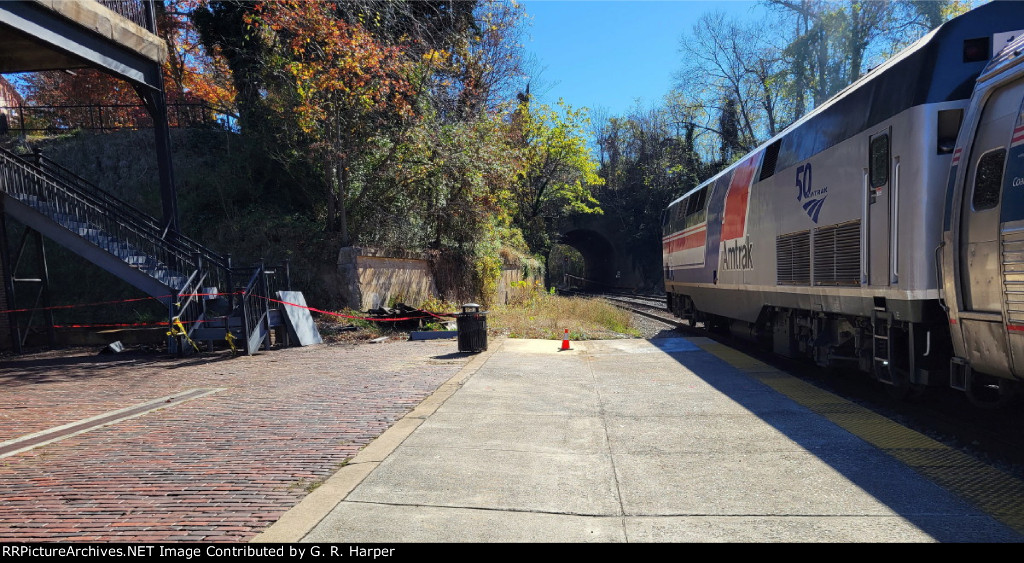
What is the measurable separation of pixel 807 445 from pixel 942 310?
1.79 metres

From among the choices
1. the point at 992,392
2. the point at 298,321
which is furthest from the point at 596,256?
the point at 992,392

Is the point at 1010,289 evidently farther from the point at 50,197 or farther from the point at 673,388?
the point at 50,197

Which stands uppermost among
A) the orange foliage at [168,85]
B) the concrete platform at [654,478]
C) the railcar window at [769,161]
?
the orange foliage at [168,85]

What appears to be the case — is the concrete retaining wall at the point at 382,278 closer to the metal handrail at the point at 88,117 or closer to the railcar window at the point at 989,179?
the metal handrail at the point at 88,117

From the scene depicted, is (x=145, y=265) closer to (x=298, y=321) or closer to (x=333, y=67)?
(x=298, y=321)

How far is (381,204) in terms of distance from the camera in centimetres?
1803

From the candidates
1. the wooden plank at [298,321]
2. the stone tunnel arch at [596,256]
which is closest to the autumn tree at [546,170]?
the stone tunnel arch at [596,256]

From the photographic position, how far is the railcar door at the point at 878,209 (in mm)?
5898

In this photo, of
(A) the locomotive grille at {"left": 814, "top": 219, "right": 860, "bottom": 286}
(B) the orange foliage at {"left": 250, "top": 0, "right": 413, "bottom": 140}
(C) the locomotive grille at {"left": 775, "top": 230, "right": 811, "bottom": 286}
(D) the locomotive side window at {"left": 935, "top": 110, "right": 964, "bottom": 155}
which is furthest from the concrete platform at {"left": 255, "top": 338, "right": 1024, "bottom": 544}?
(B) the orange foliage at {"left": 250, "top": 0, "right": 413, "bottom": 140}

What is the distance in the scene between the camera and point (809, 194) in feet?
26.0

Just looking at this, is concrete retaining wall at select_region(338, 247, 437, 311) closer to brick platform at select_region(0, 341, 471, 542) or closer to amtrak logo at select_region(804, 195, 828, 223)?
brick platform at select_region(0, 341, 471, 542)

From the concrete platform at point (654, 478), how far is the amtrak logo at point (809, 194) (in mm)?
2357

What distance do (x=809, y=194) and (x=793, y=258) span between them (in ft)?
3.28

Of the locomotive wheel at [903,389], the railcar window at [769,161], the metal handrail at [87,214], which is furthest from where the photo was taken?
the metal handrail at [87,214]
